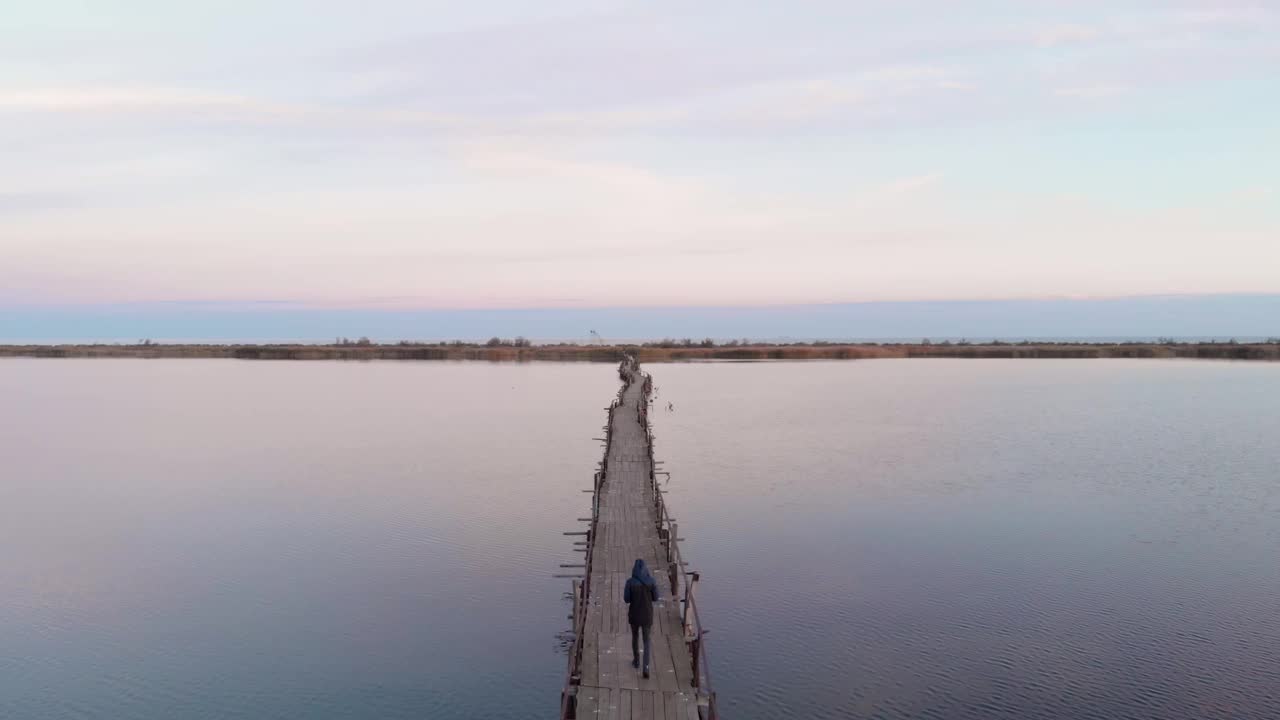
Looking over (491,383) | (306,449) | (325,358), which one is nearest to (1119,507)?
(306,449)

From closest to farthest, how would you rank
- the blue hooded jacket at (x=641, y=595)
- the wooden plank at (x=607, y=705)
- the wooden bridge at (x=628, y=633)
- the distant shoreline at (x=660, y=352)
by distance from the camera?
1. the wooden plank at (x=607, y=705)
2. the wooden bridge at (x=628, y=633)
3. the blue hooded jacket at (x=641, y=595)
4. the distant shoreline at (x=660, y=352)

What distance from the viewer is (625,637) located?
51.7 ft

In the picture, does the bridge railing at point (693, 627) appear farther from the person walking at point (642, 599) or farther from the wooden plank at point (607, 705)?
the person walking at point (642, 599)

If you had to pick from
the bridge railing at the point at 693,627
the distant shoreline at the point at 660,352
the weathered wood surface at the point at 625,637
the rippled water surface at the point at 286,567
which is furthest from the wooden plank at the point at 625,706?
the distant shoreline at the point at 660,352

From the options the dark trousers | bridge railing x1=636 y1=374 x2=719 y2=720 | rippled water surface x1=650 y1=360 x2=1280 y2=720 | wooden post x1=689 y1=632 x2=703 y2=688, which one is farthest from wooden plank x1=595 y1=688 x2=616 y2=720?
rippled water surface x1=650 y1=360 x2=1280 y2=720

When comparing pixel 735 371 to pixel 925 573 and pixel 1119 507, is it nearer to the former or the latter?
pixel 1119 507

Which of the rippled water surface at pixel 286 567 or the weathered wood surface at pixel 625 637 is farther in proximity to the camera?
the rippled water surface at pixel 286 567

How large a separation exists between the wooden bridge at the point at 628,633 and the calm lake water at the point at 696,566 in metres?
1.92

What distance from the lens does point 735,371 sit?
124 metres

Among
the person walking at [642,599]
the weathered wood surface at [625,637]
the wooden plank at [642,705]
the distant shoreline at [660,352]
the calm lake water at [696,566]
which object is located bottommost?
the calm lake water at [696,566]

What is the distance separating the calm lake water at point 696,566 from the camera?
17.6 metres

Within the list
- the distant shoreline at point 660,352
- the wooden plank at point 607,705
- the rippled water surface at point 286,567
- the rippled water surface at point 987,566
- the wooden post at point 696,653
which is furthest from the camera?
the distant shoreline at point 660,352

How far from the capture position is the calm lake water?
1764cm

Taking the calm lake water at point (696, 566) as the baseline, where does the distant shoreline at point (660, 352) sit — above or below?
above
